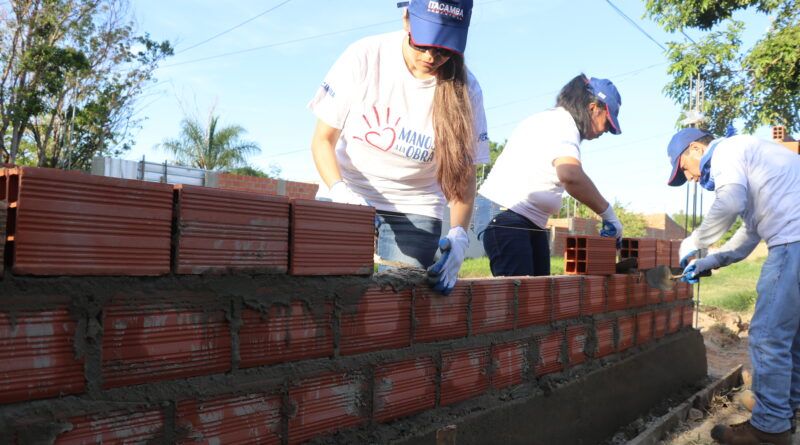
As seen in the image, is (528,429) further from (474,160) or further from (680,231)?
(680,231)

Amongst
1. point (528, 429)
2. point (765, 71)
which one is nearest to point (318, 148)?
point (528, 429)

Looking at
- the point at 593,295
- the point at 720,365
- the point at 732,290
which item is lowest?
the point at 720,365

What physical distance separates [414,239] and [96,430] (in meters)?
1.47

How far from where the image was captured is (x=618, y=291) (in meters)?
4.03

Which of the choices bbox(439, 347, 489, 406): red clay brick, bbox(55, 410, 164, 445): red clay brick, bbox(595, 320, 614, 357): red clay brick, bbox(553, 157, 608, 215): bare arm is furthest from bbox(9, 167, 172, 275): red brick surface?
bbox(595, 320, 614, 357): red clay brick

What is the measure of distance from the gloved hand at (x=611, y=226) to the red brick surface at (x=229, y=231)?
258 cm

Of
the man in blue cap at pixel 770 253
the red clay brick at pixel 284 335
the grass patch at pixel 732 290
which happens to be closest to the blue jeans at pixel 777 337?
the man in blue cap at pixel 770 253

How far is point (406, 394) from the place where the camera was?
2.24 m

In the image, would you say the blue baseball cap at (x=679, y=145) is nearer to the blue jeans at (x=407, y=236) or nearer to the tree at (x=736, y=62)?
the blue jeans at (x=407, y=236)

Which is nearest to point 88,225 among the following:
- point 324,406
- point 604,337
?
point 324,406

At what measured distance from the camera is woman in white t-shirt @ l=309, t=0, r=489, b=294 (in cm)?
233

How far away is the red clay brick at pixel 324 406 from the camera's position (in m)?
1.84

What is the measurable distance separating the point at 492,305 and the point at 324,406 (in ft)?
3.34

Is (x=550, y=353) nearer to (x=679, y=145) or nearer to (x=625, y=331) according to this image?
(x=625, y=331)
